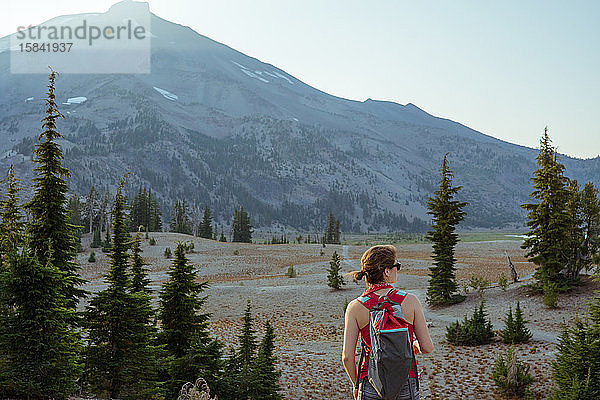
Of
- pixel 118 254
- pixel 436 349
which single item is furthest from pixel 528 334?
pixel 118 254

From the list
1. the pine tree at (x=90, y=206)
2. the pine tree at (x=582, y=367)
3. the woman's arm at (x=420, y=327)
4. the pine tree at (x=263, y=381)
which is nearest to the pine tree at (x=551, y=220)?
the pine tree at (x=582, y=367)

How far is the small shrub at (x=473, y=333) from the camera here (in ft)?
63.3

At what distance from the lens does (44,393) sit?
307 inches

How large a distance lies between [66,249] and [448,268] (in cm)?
2133

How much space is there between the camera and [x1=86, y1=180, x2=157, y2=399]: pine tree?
379 inches

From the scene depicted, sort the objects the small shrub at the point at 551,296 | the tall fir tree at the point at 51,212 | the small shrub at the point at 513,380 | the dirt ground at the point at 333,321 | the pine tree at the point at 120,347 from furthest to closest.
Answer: the small shrub at the point at 551,296
the dirt ground at the point at 333,321
the small shrub at the point at 513,380
the tall fir tree at the point at 51,212
the pine tree at the point at 120,347

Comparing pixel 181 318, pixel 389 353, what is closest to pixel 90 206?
pixel 181 318

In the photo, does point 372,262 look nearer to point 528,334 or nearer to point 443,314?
point 528,334

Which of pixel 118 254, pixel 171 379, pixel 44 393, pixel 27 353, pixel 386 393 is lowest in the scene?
pixel 171 379

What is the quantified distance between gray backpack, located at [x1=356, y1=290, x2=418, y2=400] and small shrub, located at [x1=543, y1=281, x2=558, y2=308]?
21905 mm

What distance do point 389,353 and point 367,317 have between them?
0.38 meters

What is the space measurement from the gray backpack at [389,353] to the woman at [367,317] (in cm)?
11

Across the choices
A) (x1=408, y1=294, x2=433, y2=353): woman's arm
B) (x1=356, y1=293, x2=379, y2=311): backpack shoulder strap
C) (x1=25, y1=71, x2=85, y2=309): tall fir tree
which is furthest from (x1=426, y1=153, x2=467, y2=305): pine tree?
(x1=356, y1=293, x2=379, y2=311): backpack shoulder strap

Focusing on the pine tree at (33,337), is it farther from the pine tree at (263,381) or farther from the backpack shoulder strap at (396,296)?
the backpack shoulder strap at (396,296)
